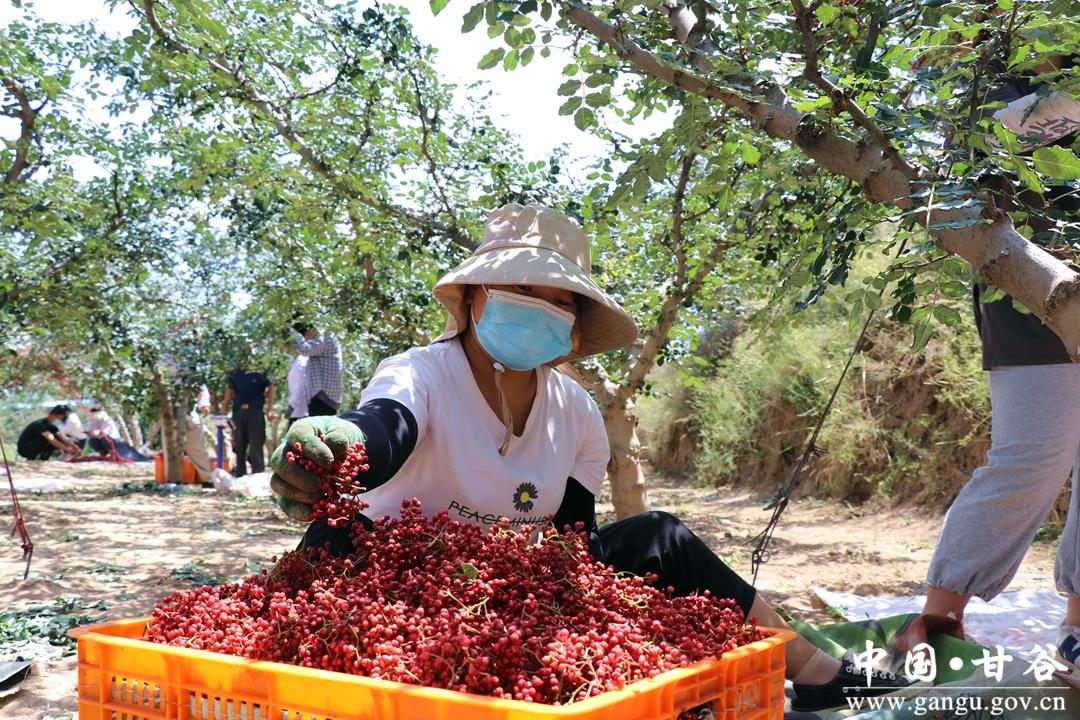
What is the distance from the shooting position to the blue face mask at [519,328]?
2.23 meters

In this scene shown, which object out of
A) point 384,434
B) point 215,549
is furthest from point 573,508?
point 215,549

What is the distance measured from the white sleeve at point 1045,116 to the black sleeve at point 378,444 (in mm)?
1587

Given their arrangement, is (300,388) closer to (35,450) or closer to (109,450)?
(35,450)

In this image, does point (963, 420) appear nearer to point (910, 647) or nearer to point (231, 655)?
point (910, 647)

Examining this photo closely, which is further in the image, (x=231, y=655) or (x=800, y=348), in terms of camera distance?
(x=800, y=348)

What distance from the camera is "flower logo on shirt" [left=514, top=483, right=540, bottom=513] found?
87.9 inches

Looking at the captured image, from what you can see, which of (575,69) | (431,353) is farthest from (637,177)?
(431,353)

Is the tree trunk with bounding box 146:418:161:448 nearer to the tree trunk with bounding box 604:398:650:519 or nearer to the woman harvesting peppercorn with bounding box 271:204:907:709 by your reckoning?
the tree trunk with bounding box 604:398:650:519

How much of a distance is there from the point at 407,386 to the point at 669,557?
74 cm

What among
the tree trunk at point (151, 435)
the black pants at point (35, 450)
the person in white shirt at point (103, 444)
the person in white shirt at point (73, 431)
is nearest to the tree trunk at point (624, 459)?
the black pants at point (35, 450)

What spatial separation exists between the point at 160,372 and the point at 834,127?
11353 millimetres

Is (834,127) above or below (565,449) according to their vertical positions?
above

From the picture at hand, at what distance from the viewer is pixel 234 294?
656 inches

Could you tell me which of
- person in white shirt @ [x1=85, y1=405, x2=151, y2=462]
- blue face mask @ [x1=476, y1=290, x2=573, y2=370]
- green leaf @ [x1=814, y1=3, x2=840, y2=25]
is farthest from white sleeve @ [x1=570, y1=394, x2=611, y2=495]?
person in white shirt @ [x1=85, y1=405, x2=151, y2=462]
